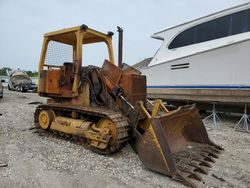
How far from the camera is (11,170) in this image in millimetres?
3051

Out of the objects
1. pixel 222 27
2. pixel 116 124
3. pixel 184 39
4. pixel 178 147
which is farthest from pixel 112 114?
pixel 184 39

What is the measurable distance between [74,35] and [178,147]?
3066 mm

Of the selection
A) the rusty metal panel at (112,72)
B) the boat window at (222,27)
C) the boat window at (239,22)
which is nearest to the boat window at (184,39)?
the boat window at (222,27)

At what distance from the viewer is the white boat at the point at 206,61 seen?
5941 mm

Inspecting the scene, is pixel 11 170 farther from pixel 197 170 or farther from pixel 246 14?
pixel 246 14

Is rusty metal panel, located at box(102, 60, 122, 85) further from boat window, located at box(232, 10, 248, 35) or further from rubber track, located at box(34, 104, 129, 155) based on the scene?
boat window, located at box(232, 10, 248, 35)

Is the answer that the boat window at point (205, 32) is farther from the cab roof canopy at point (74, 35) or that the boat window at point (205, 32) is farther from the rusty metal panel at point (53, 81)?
the rusty metal panel at point (53, 81)

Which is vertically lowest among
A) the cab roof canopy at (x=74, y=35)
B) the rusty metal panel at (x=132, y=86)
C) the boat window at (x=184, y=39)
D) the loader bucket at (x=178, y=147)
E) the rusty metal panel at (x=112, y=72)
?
the loader bucket at (x=178, y=147)

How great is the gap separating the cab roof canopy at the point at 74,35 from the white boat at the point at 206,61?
9.93ft

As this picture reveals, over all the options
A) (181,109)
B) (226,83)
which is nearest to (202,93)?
(226,83)

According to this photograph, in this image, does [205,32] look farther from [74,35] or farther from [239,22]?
[74,35]

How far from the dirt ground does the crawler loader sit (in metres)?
0.15

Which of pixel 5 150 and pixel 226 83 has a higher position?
pixel 226 83

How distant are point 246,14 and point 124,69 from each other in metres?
4.14
